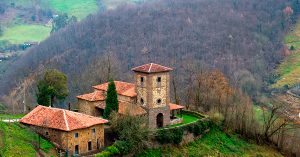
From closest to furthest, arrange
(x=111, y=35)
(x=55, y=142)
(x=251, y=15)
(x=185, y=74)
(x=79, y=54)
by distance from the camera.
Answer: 1. (x=55, y=142)
2. (x=185, y=74)
3. (x=79, y=54)
4. (x=111, y=35)
5. (x=251, y=15)

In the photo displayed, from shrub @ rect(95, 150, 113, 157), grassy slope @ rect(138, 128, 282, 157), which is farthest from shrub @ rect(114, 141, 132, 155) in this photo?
grassy slope @ rect(138, 128, 282, 157)

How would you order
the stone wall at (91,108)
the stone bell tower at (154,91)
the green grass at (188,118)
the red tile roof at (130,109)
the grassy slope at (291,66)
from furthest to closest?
the grassy slope at (291,66)
the green grass at (188,118)
the stone wall at (91,108)
the stone bell tower at (154,91)
the red tile roof at (130,109)

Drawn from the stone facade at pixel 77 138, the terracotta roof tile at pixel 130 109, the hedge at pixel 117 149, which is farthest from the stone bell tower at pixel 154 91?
the stone facade at pixel 77 138

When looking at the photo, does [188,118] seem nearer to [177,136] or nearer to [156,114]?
[156,114]

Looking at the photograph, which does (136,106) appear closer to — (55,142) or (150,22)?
(55,142)

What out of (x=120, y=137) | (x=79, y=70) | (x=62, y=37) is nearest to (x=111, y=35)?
(x=62, y=37)

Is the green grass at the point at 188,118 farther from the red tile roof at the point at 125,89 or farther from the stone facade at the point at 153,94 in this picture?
the red tile roof at the point at 125,89

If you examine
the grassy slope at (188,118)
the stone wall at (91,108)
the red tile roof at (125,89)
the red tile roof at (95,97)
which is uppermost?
the red tile roof at (125,89)
